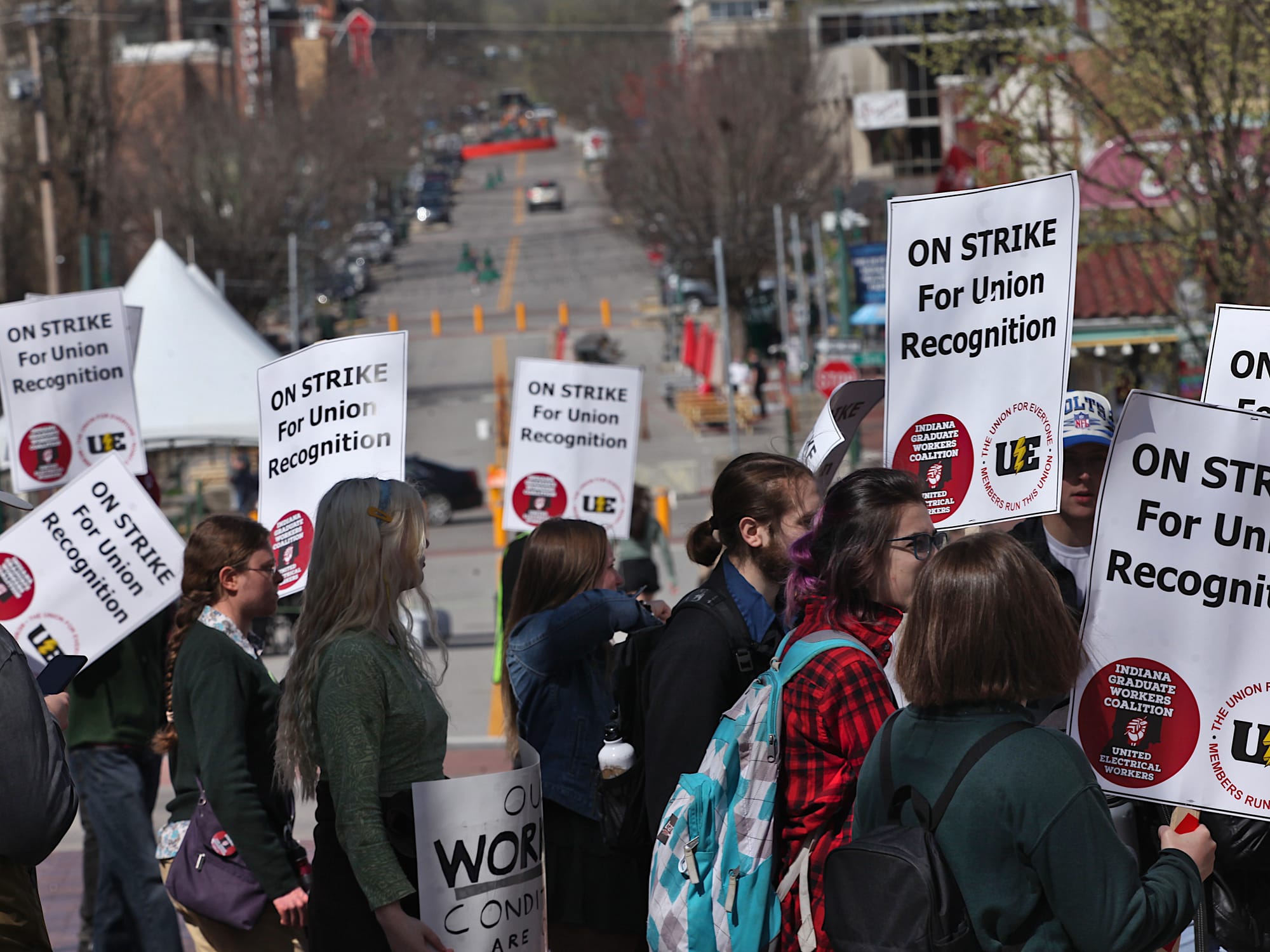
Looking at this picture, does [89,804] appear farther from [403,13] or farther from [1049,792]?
[403,13]

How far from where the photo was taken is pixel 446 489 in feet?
95.0

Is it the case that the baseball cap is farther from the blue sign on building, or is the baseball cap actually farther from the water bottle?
the blue sign on building

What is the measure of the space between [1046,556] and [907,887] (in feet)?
6.97

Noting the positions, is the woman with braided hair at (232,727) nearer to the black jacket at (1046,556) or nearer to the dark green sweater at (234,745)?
the dark green sweater at (234,745)

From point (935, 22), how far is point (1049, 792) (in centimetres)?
1412

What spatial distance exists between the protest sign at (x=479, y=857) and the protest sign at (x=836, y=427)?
147cm

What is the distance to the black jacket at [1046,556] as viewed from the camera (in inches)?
177

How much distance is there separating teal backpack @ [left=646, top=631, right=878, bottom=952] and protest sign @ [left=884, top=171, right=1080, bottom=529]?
1.23m

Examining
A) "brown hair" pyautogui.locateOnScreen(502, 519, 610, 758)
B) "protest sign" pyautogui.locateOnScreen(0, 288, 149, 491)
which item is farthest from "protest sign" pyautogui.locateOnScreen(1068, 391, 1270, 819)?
"protest sign" pyautogui.locateOnScreen(0, 288, 149, 491)

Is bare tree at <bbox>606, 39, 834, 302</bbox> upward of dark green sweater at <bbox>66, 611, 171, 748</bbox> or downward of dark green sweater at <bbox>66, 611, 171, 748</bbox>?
upward

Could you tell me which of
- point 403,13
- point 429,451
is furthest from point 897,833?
point 403,13

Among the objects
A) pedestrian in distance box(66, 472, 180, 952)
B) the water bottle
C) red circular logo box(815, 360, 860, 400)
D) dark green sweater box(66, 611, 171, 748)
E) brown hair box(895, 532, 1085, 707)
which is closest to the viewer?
brown hair box(895, 532, 1085, 707)

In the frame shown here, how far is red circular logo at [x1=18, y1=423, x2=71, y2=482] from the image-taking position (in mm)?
7742

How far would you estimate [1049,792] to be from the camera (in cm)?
275
